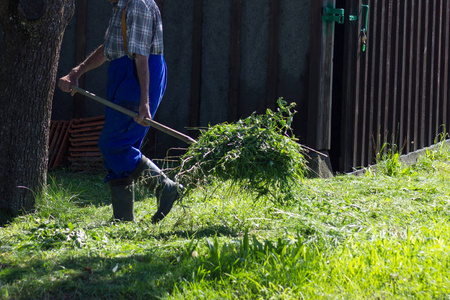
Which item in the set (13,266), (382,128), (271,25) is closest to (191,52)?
(271,25)

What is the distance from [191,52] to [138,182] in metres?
3.47

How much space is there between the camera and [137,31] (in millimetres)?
4863

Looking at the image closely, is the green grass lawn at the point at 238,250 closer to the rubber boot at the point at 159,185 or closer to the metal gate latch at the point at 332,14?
the rubber boot at the point at 159,185

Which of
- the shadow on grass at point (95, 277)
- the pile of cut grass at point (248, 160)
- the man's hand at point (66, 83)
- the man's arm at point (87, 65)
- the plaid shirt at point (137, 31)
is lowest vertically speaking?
the shadow on grass at point (95, 277)

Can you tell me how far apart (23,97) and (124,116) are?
3.38ft

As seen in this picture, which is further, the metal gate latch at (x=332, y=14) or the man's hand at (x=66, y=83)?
the metal gate latch at (x=332, y=14)

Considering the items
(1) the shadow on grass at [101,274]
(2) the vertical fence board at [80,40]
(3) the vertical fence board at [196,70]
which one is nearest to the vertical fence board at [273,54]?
(3) the vertical fence board at [196,70]

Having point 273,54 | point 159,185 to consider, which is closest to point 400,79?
point 273,54

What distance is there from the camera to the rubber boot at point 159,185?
511 cm

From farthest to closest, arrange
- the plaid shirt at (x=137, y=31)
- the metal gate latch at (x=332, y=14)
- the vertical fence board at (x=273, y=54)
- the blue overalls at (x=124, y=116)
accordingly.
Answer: the vertical fence board at (x=273, y=54) < the metal gate latch at (x=332, y=14) < the blue overalls at (x=124, y=116) < the plaid shirt at (x=137, y=31)

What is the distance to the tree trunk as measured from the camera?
546cm

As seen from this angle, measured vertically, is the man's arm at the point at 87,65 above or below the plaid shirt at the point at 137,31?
below

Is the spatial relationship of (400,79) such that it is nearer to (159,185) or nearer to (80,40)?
(80,40)

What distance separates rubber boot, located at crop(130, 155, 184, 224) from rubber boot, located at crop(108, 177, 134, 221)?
0.28ft
